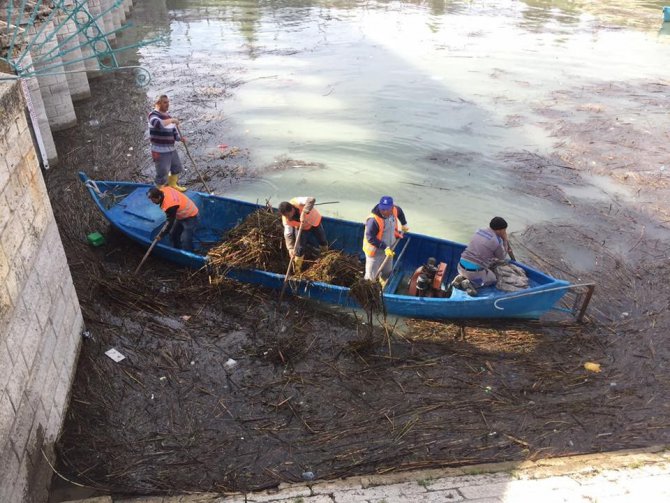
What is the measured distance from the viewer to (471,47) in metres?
24.7

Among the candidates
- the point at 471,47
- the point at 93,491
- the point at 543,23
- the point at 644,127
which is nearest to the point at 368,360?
the point at 93,491

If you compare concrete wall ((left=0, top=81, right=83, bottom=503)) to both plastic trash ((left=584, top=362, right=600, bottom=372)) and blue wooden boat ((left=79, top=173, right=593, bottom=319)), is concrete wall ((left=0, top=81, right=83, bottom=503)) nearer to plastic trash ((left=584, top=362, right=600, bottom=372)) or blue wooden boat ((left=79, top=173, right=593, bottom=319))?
blue wooden boat ((left=79, top=173, right=593, bottom=319))

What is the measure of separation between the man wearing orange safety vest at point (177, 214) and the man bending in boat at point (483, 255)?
4.66 m

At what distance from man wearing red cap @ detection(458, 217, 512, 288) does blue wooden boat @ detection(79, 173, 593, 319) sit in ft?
0.81

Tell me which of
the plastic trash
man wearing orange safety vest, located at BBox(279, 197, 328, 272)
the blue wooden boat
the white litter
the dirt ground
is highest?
man wearing orange safety vest, located at BBox(279, 197, 328, 272)

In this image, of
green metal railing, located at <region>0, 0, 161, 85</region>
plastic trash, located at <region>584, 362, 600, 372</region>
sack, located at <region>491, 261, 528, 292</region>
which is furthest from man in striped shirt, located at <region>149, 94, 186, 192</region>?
plastic trash, located at <region>584, 362, 600, 372</region>

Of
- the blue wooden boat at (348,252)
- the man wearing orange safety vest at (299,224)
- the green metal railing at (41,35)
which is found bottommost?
the blue wooden boat at (348,252)

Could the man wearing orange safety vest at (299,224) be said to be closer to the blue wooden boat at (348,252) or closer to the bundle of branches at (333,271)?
the bundle of branches at (333,271)

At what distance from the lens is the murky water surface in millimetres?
12539

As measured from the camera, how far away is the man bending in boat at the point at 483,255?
7.40 meters

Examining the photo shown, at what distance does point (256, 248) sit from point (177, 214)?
4.96 ft

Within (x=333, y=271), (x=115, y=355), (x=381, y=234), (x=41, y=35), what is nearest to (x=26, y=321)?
(x=115, y=355)

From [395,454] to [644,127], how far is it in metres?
14.9

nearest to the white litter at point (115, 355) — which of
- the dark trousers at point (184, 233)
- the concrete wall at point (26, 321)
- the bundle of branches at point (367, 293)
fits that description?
the concrete wall at point (26, 321)
